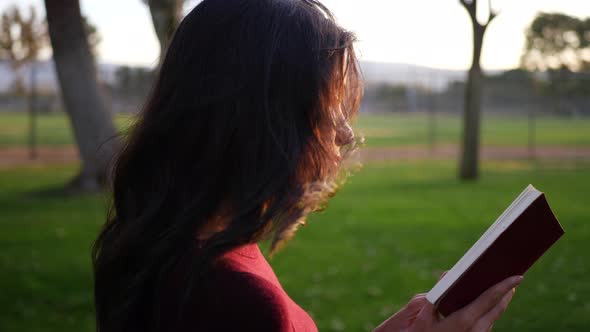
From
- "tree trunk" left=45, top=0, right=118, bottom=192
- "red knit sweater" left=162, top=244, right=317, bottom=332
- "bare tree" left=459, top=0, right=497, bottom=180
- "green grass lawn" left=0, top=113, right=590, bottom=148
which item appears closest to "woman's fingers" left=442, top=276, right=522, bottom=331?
"red knit sweater" left=162, top=244, right=317, bottom=332

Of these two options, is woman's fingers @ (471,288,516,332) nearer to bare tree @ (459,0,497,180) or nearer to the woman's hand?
the woman's hand

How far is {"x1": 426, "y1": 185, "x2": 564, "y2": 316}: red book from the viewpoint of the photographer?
135cm

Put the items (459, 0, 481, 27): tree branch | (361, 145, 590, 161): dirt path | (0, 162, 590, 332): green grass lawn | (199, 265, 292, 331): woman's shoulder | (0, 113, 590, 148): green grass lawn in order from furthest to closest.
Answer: (0, 113, 590, 148): green grass lawn → (361, 145, 590, 161): dirt path → (459, 0, 481, 27): tree branch → (0, 162, 590, 332): green grass lawn → (199, 265, 292, 331): woman's shoulder

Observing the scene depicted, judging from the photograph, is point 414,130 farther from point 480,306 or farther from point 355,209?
point 480,306

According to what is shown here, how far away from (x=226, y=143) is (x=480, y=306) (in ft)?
1.86

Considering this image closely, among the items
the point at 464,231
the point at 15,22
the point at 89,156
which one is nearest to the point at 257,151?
the point at 464,231

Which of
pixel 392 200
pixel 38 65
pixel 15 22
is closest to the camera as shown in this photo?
pixel 392 200

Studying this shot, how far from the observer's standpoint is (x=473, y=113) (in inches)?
540

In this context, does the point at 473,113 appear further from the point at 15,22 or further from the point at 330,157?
the point at 15,22

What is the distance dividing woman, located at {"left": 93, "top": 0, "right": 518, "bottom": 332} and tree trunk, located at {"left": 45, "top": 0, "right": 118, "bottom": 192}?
9.61 metres

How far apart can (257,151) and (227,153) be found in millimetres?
53

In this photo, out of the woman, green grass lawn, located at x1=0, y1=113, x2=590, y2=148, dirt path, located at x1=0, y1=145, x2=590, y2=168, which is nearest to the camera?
the woman

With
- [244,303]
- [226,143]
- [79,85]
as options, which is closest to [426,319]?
[244,303]

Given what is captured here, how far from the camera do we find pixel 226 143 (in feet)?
4.16
